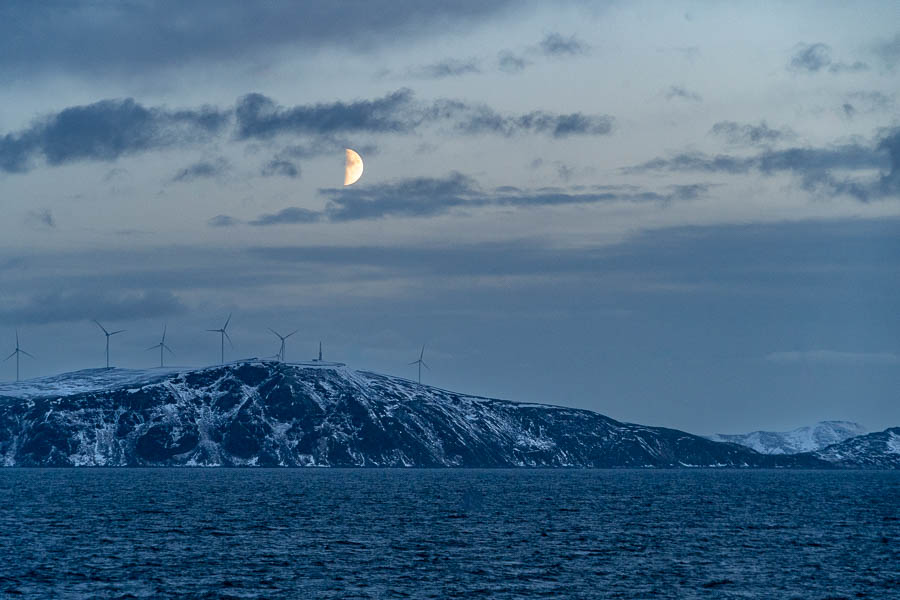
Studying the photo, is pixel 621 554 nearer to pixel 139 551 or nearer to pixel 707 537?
pixel 707 537

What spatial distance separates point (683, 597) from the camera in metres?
99.9

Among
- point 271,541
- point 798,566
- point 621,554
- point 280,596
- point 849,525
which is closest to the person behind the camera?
point 280,596

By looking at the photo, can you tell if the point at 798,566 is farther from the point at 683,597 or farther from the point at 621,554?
the point at 683,597

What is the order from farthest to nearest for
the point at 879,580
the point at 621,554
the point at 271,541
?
the point at 271,541 < the point at 621,554 < the point at 879,580

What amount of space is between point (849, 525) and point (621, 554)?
66.8 m

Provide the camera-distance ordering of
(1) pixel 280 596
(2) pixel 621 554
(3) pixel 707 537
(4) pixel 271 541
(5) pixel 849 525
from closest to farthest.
Result: (1) pixel 280 596 → (2) pixel 621 554 → (4) pixel 271 541 → (3) pixel 707 537 → (5) pixel 849 525

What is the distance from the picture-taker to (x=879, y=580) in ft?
368

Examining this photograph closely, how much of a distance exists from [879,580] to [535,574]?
110ft

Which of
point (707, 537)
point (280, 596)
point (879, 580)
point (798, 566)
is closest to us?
point (280, 596)

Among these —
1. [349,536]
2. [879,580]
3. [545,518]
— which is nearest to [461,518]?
[545,518]

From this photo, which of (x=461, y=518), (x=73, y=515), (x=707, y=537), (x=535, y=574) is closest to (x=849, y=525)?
(x=707, y=537)

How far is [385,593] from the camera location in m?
99.8

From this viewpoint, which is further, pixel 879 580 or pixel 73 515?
pixel 73 515

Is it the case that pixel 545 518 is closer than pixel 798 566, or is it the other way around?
pixel 798 566
